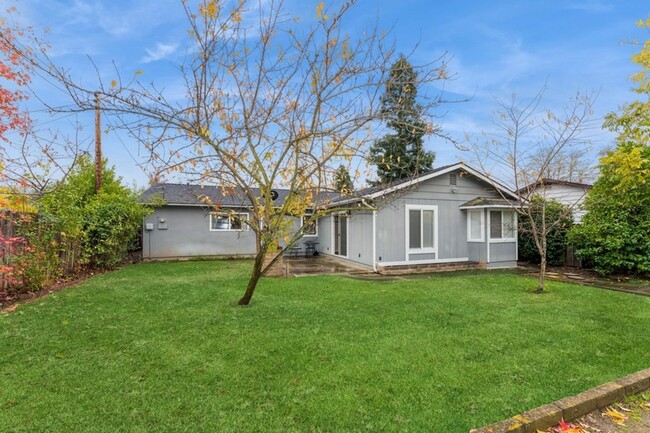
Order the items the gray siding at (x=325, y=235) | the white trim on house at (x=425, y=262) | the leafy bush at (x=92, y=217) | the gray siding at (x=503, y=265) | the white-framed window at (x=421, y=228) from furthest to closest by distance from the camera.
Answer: the gray siding at (x=325, y=235), the gray siding at (x=503, y=265), the white-framed window at (x=421, y=228), the white trim on house at (x=425, y=262), the leafy bush at (x=92, y=217)

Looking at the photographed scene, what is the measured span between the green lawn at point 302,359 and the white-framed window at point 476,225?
18.9 feet

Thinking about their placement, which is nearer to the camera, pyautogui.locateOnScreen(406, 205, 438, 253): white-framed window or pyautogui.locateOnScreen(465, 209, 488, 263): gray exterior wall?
pyautogui.locateOnScreen(406, 205, 438, 253): white-framed window

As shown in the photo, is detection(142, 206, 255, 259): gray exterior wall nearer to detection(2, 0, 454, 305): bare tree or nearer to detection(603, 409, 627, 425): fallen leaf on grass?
detection(2, 0, 454, 305): bare tree

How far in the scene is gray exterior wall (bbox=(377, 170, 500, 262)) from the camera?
467 inches

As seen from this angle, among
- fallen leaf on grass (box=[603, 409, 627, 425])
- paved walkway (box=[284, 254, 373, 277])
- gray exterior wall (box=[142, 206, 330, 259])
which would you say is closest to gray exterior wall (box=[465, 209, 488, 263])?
paved walkway (box=[284, 254, 373, 277])

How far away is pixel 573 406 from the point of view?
9.32ft

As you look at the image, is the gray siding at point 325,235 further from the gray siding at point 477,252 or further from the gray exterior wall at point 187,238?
the gray siding at point 477,252

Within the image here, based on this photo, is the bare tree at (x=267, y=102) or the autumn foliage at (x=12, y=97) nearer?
the bare tree at (x=267, y=102)

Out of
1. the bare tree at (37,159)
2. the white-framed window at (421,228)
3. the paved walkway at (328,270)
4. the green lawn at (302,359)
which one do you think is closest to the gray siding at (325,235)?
the paved walkway at (328,270)

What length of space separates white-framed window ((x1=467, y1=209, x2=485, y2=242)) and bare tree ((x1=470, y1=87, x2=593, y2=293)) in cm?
367

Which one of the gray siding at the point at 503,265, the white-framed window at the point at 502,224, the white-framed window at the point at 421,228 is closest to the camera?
the white-framed window at the point at 421,228

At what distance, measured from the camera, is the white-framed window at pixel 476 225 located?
42.0ft

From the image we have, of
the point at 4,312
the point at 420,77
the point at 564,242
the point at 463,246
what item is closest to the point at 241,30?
the point at 420,77

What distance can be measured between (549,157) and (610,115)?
4.74m
